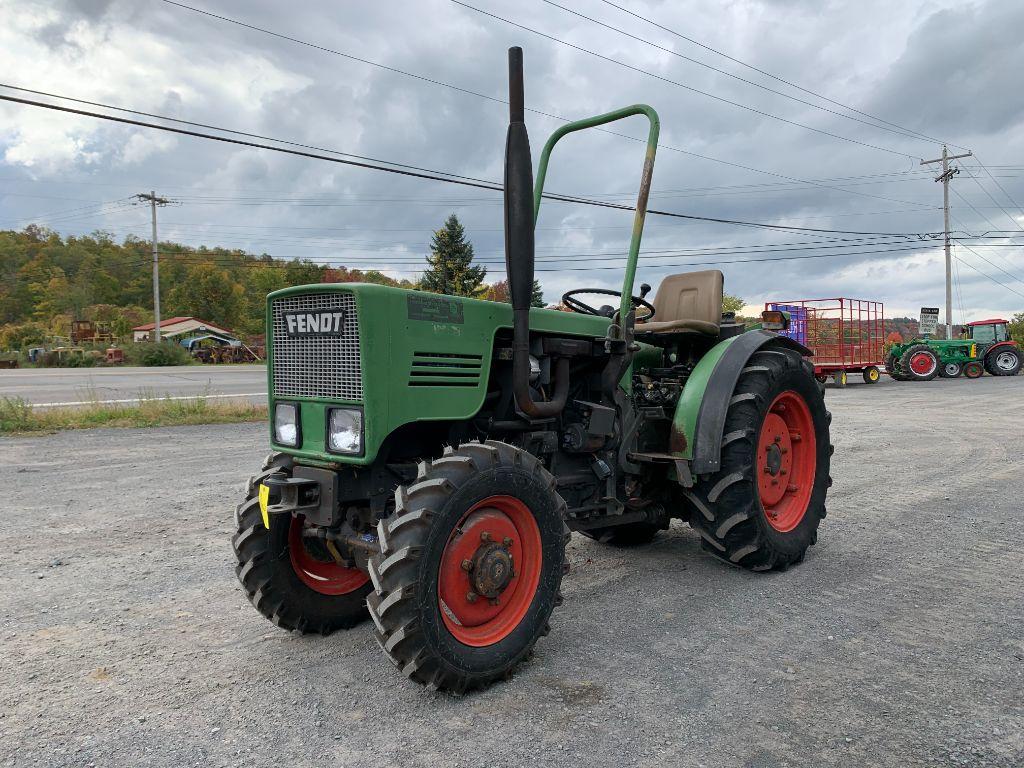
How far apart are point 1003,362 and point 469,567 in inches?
1133

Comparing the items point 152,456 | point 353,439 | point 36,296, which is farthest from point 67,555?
point 36,296

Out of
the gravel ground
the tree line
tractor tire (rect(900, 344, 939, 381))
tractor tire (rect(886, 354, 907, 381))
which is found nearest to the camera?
the gravel ground

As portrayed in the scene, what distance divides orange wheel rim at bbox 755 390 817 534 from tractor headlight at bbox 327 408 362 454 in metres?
2.52

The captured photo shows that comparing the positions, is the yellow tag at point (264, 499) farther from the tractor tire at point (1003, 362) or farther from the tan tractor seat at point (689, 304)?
the tractor tire at point (1003, 362)

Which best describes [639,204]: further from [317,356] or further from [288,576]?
[288,576]

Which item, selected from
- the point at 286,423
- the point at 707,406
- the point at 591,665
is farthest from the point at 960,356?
the point at 286,423

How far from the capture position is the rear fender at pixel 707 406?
12.9 ft

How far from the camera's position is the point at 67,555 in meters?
4.75

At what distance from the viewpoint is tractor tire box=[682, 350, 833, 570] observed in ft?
13.1

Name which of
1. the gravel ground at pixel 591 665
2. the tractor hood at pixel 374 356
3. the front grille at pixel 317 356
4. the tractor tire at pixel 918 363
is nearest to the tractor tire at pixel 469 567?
the gravel ground at pixel 591 665

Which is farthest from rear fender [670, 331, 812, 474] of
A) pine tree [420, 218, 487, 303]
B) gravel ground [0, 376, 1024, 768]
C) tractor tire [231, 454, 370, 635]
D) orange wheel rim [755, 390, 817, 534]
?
pine tree [420, 218, 487, 303]

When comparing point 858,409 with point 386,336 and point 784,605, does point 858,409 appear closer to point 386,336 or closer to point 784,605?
point 784,605

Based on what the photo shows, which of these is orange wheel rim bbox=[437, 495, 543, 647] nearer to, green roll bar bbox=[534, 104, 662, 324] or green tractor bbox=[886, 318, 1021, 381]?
green roll bar bbox=[534, 104, 662, 324]

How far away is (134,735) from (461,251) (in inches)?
1790
